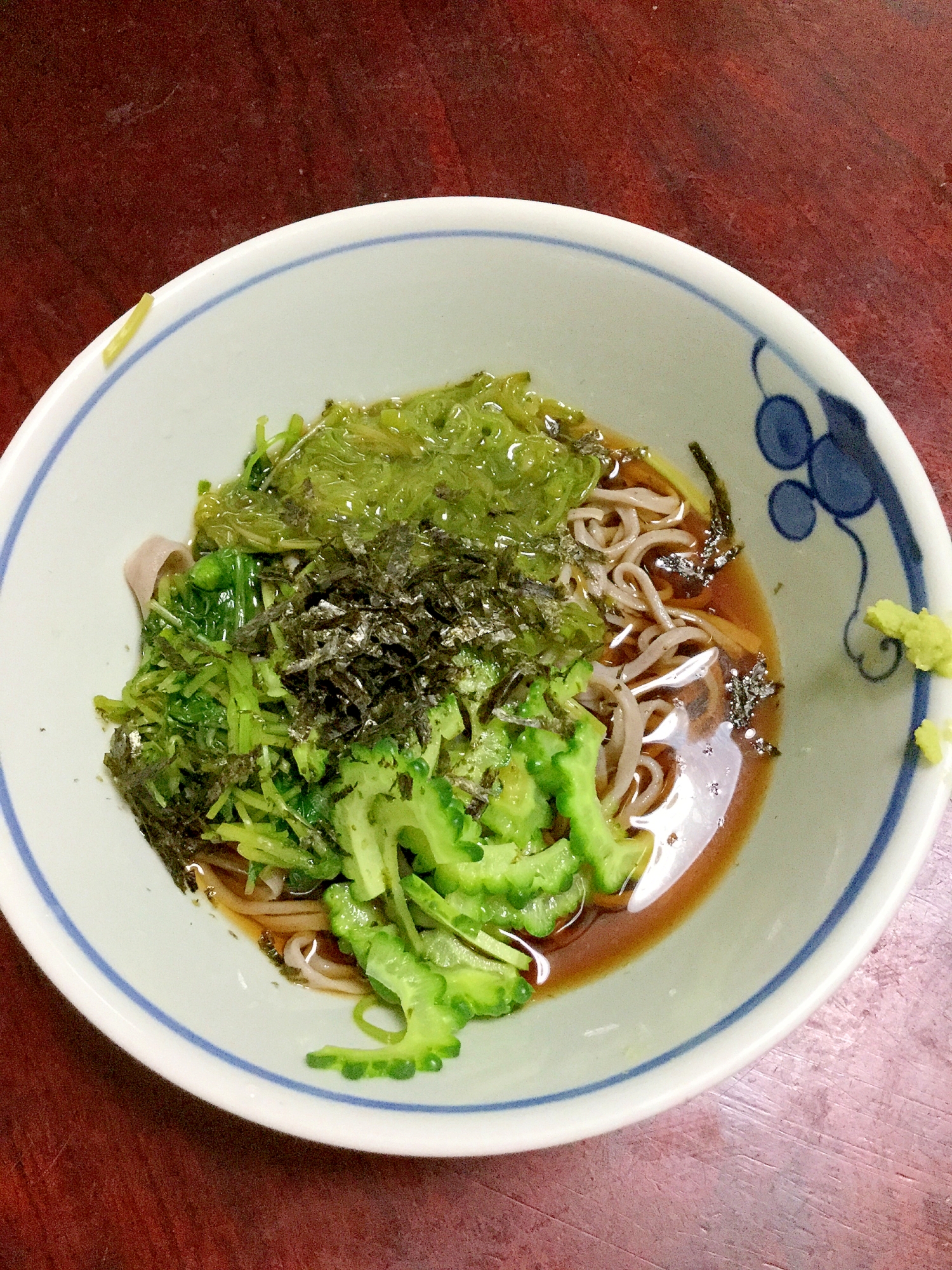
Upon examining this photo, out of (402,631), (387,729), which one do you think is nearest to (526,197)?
(402,631)

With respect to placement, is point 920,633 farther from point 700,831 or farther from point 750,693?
point 700,831

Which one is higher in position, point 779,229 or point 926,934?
point 779,229

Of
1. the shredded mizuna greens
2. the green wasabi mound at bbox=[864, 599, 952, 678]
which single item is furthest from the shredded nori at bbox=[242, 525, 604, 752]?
the green wasabi mound at bbox=[864, 599, 952, 678]

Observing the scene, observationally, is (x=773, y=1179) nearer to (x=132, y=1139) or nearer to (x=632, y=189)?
(x=132, y=1139)

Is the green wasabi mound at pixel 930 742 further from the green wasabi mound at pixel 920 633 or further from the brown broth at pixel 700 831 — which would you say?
the brown broth at pixel 700 831

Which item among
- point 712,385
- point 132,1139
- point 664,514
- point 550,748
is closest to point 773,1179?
point 550,748

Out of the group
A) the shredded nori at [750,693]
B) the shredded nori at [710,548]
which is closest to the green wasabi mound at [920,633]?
the shredded nori at [750,693]

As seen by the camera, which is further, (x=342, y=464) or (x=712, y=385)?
(x=342, y=464)

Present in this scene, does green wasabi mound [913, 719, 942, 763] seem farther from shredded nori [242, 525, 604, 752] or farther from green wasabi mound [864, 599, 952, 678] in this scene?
shredded nori [242, 525, 604, 752]
